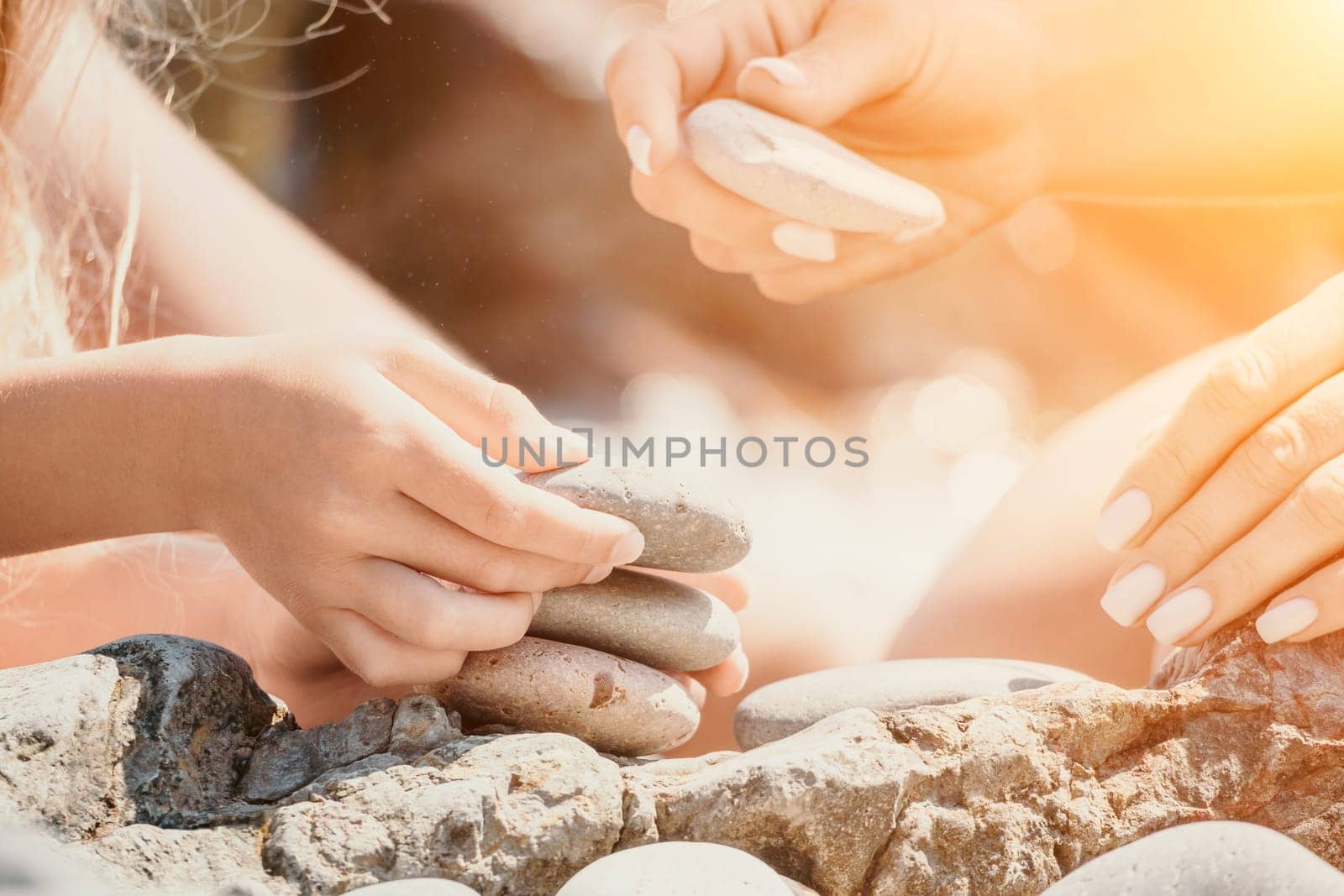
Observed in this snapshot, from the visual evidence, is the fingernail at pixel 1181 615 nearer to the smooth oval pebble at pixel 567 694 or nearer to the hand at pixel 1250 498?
the hand at pixel 1250 498

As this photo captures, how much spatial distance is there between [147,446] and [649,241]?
57.5 inches

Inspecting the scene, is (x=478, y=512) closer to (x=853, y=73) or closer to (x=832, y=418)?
(x=853, y=73)

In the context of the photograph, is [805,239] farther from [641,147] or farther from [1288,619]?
[1288,619]

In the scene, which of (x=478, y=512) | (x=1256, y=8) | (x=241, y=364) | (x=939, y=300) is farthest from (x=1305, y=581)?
(x=939, y=300)

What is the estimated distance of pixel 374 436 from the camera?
48 cm

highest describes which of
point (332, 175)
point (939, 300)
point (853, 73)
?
point (939, 300)

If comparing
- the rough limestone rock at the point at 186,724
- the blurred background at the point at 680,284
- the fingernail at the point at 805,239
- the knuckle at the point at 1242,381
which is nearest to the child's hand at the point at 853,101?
the fingernail at the point at 805,239

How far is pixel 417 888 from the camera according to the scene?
0.38 metres

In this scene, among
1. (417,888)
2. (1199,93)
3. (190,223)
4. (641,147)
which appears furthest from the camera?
(190,223)

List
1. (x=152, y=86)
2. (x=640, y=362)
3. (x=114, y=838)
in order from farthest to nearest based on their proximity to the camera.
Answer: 1. (x=640, y=362)
2. (x=152, y=86)
3. (x=114, y=838)

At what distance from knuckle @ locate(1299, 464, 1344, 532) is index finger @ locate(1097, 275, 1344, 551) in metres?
0.05

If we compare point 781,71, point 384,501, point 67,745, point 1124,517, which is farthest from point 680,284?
point 67,745

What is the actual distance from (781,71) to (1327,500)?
23.5 inches

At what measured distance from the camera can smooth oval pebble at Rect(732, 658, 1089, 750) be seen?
0.60 meters
